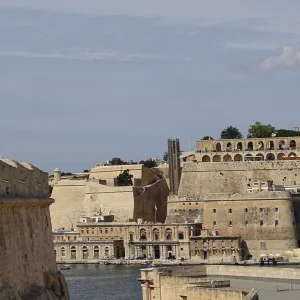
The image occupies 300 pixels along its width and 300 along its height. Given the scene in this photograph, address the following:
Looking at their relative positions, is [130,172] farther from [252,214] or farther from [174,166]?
[252,214]

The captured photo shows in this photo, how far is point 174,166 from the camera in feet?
214

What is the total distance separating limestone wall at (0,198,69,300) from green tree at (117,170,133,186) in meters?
54.3

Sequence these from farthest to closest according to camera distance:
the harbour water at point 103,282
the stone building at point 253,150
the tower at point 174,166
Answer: the stone building at point 253,150 < the tower at point 174,166 < the harbour water at point 103,282

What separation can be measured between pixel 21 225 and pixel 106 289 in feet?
98.5

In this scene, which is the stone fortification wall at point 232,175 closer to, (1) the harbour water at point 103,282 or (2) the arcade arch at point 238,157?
(2) the arcade arch at point 238,157

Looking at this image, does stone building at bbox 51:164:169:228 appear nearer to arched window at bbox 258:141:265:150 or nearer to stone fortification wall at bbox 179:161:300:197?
stone fortification wall at bbox 179:161:300:197

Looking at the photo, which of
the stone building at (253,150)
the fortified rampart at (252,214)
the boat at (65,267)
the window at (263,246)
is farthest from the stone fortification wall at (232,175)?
the boat at (65,267)

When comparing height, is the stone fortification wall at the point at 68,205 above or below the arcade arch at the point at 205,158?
below

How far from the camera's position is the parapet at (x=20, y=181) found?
38.8 feet

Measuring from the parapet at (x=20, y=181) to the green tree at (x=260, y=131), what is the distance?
59737mm

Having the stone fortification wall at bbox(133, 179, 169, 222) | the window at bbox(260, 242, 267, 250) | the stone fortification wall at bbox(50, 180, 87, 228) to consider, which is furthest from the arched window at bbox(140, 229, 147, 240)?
the stone fortification wall at bbox(50, 180, 87, 228)

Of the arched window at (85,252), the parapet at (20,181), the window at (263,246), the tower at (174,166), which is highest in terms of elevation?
the tower at (174,166)

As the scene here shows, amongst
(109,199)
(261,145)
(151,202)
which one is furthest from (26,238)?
(261,145)

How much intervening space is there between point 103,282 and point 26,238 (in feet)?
110
